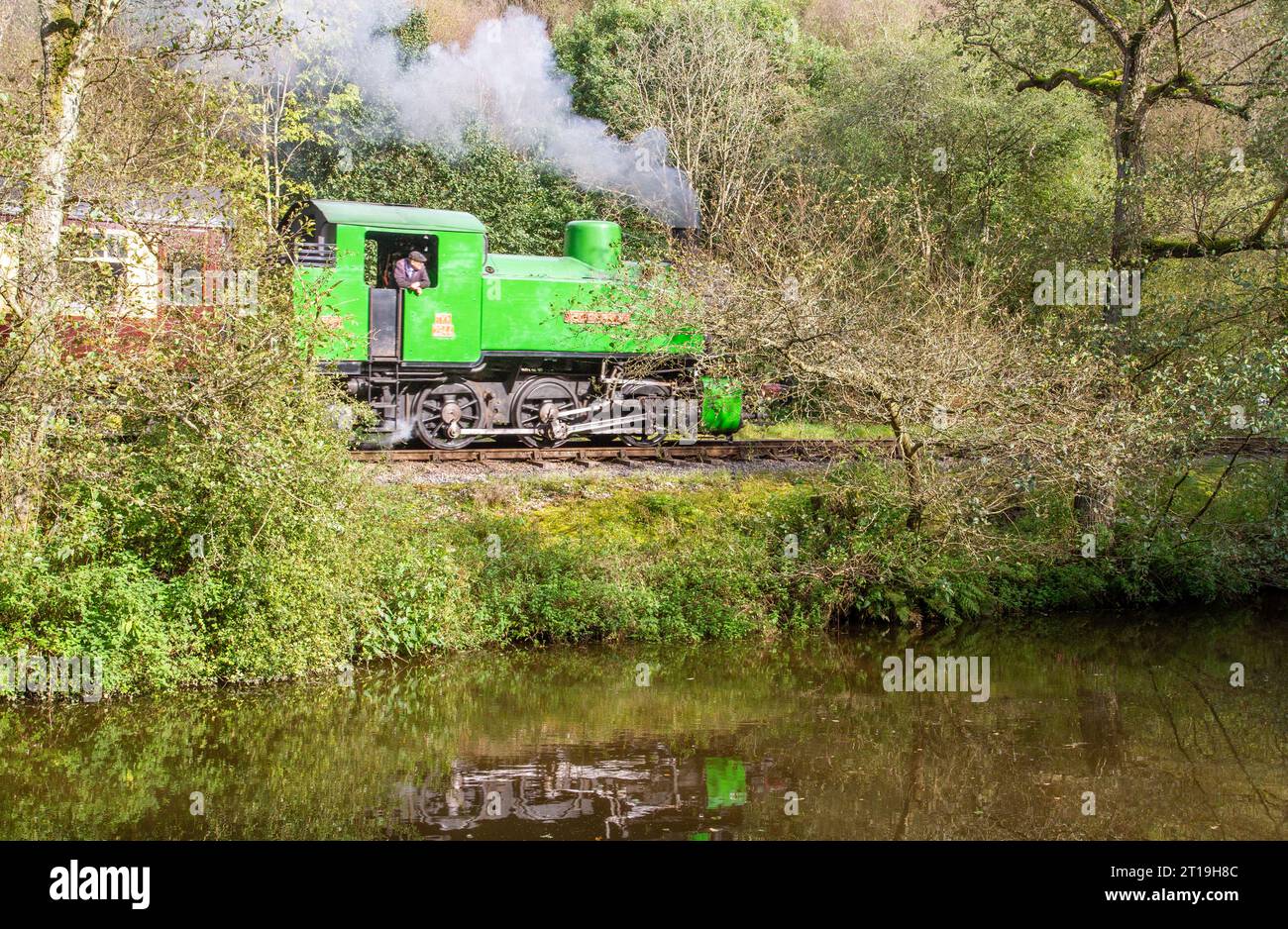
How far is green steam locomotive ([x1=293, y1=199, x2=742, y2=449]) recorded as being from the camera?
13992 mm

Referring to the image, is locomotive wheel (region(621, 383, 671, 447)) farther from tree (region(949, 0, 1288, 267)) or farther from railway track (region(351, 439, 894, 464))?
tree (region(949, 0, 1288, 267))

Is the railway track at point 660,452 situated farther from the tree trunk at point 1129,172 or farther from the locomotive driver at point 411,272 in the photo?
the tree trunk at point 1129,172

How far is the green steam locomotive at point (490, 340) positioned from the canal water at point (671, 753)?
13.5 ft

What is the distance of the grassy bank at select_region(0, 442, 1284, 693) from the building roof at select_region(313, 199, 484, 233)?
3513 mm

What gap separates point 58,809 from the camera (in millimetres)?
7480

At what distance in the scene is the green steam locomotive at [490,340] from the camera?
13992 mm

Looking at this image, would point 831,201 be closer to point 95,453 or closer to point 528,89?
point 528,89

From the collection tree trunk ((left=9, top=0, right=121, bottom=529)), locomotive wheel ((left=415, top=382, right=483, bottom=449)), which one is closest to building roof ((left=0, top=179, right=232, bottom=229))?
tree trunk ((left=9, top=0, right=121, bottom=529))

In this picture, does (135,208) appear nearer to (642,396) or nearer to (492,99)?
(642,396)

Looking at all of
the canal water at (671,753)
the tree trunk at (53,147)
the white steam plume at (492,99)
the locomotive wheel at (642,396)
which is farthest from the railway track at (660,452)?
the white steam plume at (492,99)

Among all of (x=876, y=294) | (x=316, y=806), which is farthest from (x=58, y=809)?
(x=876, y=294)

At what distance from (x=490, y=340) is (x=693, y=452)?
303 centimetres

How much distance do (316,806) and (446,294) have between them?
26.6 feet
